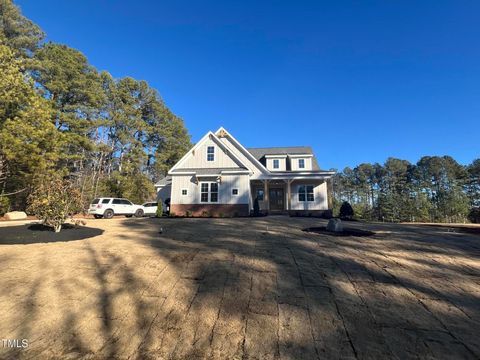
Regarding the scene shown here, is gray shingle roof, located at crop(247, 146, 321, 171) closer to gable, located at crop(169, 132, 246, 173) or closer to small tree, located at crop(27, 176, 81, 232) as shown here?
gable, located at crop(169, 132, 246, 173)

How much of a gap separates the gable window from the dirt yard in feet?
53.8

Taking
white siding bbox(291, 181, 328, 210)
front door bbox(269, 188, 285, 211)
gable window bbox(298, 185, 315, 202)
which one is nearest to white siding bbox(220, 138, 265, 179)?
front door bbox(269, 188, 285, 211)

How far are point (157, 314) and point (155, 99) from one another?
134 ft

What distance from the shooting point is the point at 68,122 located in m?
26.9

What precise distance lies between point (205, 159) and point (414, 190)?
2165 inches

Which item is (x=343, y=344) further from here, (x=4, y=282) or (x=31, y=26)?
(x=31, y=26)

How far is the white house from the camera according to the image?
70.2ft

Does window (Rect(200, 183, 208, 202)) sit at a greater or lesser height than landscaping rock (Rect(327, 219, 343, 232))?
greater

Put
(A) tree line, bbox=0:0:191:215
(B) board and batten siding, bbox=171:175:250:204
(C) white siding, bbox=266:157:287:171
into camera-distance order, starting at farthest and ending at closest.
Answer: (C) white siding, bbox=266:157:287:171 → (B) board and batten siding, bbox=171:175:250:204 → (A) tree line, bbox=0:0:191:215

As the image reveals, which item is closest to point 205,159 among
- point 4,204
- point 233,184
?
point 233,184

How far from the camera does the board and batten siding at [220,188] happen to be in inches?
839

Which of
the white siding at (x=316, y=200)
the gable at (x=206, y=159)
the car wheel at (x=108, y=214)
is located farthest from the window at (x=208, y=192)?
the car wheel at (x=108, y=214)

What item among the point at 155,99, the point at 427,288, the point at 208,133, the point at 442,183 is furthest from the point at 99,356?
the point at 442,183

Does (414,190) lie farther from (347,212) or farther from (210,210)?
(210,210)
